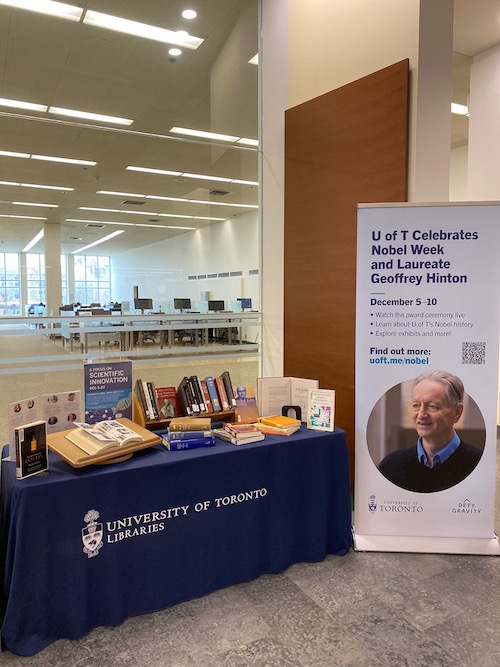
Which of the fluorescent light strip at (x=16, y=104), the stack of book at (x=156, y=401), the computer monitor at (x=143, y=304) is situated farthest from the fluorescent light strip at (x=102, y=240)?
the stack of book at (x=156, y=401)

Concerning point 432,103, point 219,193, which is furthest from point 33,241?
point 432,103

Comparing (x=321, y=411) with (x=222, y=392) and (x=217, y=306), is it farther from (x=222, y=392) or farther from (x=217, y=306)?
(x=217, y=306)

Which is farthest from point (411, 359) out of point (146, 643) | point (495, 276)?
point (146, 643)

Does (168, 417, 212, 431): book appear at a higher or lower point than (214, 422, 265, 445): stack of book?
higher

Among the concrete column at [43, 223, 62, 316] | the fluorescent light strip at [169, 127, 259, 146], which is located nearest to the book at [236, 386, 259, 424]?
the concrete column at [43, 223, 62, 316]

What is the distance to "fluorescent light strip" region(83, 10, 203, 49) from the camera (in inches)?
163

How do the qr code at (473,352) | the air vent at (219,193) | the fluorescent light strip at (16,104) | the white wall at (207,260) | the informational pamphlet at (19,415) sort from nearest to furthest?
the informational pamphlet at (19,415)
the qr code at (473,352)
the fluorescent light strip at (16,104)
the white wall at (207,260)
the air vent at (219,193)

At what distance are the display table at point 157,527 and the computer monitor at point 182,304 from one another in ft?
7.53

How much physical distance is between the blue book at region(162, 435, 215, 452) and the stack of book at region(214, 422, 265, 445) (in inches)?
4.1

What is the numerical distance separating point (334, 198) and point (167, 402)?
2020mm

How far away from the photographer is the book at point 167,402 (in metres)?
2.70

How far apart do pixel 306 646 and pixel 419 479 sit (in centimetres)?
116

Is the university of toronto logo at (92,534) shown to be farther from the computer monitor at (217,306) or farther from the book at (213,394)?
the computer monitor at (217,306)

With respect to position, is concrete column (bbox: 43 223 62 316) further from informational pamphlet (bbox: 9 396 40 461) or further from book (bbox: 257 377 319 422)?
book (bbox: 257 377 319 422)
